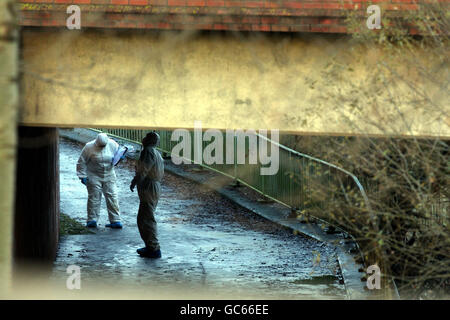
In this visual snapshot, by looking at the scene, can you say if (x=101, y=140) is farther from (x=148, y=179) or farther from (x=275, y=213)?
(x=275, y=213)

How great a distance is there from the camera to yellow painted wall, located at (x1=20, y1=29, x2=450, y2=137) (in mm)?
9289

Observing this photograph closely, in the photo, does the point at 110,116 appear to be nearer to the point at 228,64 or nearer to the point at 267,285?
the point at 228,64

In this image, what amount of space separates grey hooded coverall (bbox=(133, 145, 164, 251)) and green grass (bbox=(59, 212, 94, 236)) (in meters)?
2.82

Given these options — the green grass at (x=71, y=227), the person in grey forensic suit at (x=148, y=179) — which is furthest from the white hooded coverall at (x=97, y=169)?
the person in grey forensic suit at (x=148, y=179)

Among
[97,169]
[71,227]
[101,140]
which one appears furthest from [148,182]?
[71,227]

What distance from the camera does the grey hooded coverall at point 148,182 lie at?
523 inches

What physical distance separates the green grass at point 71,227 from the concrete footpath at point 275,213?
383 cm

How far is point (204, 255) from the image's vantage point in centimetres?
1466

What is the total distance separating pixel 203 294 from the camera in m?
11.8

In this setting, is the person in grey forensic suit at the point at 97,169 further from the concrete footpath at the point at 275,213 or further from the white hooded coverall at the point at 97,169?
the concrete footpath at the point at 275,213

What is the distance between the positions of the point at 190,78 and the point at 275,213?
29.0 ft

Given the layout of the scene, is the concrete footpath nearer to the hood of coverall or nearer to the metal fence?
the metal fence

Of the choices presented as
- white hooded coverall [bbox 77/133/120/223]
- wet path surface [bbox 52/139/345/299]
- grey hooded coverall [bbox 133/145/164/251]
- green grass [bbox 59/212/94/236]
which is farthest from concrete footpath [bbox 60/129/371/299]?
green grass [bbox 59/212/94/236]
